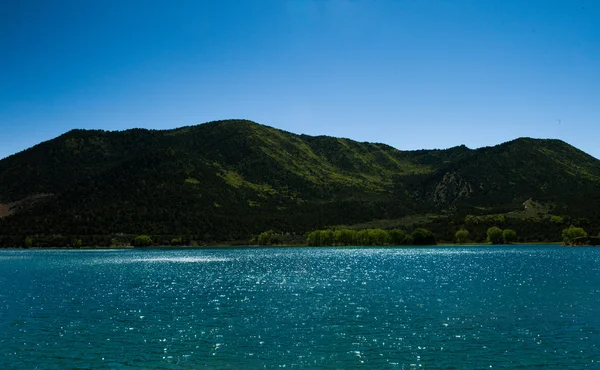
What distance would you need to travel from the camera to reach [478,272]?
4756 inches

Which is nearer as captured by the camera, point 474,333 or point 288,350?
point 288,350

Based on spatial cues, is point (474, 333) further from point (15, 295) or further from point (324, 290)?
point (15, 295)

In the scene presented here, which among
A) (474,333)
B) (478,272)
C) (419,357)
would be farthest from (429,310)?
(478,272)

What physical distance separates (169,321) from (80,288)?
4606 centimetres

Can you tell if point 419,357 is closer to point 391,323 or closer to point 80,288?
point 391,323

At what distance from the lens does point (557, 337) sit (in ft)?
152

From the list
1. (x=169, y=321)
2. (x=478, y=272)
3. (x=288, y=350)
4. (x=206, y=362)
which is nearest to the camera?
(x=206, y=362)

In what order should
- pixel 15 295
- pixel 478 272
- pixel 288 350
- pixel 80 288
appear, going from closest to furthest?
1. pixel 288 350
2. pixel 15 295
3. pixel 80 288
4. pixel 478 272

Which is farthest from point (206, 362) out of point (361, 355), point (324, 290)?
point (324, 290)

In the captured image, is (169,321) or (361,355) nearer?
(361,355)

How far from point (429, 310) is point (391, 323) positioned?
10203mm

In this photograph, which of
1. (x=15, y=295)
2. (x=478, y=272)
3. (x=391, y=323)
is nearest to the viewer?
(x=391, y=323)

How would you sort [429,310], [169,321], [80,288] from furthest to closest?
[80,288] → [429,310] → [169,321]

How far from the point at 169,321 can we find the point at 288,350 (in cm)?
2018
